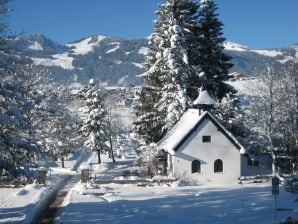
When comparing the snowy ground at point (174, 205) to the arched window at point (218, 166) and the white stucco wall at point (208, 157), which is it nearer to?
the white stucco wall at point (208, 157)

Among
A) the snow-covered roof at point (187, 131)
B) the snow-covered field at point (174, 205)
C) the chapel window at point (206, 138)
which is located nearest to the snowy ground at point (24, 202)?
the snow-covered field at point (174, 205)

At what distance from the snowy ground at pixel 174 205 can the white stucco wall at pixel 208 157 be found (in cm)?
219

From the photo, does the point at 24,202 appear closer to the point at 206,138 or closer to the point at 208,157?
the point at 208,157

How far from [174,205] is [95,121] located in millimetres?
37062

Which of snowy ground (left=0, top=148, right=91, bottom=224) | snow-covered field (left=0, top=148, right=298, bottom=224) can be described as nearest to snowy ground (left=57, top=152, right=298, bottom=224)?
snow-covered field (left=0, top=148, right=298, bottom=224)

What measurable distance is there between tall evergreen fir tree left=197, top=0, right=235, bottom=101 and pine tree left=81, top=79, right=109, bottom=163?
22.3 m

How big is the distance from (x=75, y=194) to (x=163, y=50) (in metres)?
17.7

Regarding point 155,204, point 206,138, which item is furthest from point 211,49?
point 155,204

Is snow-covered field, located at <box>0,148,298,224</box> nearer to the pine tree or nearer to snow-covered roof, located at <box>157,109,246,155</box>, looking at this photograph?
snow-covered roof, located at <box>157,109,246,155</box>

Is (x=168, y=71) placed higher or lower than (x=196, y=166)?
higher

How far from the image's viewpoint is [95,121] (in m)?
63.8

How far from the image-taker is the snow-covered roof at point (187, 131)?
3925 centimetres

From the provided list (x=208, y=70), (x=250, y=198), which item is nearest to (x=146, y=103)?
(x=208, y=70)

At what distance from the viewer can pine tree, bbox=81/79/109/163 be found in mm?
64000
